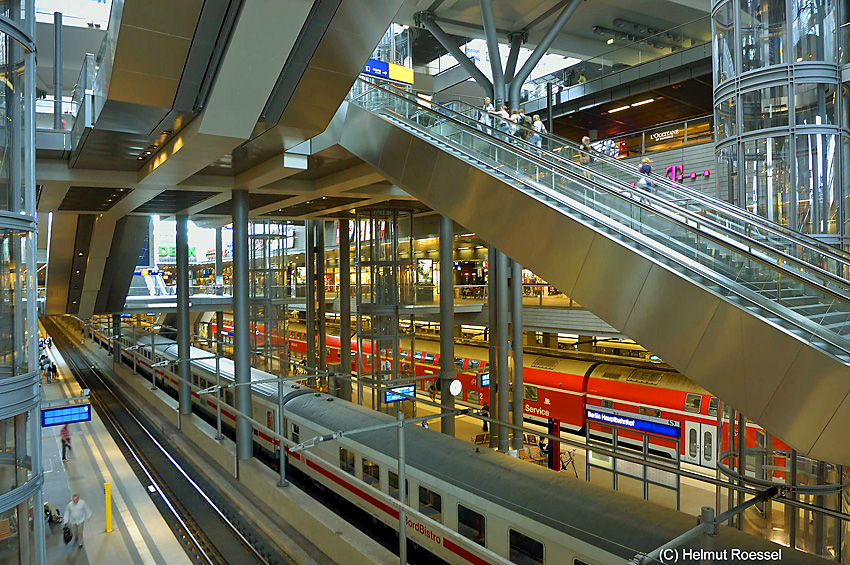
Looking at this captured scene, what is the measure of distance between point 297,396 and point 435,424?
24.6ft

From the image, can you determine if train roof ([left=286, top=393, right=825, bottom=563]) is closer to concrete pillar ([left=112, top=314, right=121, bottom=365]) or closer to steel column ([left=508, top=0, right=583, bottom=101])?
steel column ([left=508, top=0, right=583, bottom=101])

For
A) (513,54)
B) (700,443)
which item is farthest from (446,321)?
(513,54)

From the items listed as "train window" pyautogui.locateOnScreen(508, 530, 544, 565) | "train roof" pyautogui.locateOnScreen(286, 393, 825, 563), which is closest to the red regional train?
"train roof" pyautogui.locateOnScreen(286, 393, 825, 563)

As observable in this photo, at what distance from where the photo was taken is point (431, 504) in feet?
33.0

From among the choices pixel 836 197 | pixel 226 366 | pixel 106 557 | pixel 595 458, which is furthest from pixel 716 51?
pixel 226 366

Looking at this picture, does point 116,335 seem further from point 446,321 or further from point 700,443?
point 700,443

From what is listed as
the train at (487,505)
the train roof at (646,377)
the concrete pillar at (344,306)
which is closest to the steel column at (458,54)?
the concrete pillar at (344,306)

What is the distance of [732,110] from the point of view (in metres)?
10.5

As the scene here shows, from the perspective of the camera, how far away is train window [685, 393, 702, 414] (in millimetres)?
16109

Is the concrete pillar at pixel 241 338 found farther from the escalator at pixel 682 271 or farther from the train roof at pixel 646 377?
the train roof at pixel 646 377

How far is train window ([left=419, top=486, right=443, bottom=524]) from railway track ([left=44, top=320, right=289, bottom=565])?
354 centimetres

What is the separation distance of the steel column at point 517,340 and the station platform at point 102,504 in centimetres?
949

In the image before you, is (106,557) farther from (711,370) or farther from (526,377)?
(526,377)

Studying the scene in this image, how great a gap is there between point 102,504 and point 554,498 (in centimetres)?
1151
